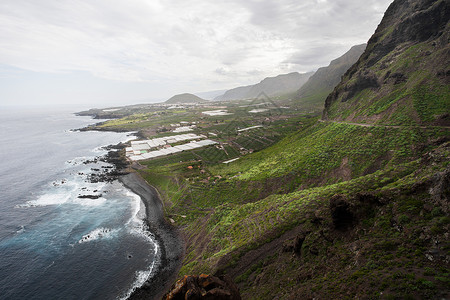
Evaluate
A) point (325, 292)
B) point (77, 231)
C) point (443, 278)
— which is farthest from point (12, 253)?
point (443, 278)

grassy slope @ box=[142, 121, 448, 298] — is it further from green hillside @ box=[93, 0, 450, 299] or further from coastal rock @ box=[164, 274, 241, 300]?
coastal rock @ box=[164, 274, 241, 300]

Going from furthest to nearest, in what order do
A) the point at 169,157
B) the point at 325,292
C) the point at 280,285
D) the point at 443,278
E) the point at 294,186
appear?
the point at 169,157
the point at 294,186
the point at 280,285
the point at 325,292
the point at 443,278

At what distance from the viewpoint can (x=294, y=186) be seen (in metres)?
55.9

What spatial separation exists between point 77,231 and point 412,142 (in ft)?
312

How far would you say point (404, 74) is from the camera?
70562 mm

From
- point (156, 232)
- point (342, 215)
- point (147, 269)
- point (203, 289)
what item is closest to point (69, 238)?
point (156, 232)

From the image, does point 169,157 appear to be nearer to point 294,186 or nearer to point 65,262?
point 65,262

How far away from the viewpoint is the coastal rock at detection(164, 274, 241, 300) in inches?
770

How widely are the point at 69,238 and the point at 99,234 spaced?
26.6 feet

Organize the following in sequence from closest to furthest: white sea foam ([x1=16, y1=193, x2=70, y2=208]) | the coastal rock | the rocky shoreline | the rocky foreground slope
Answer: the coastal rock, the rocky foreground slope, the rocky shoreline, white sea foam ([x1=16, y1=193, x2=70, y2=208])

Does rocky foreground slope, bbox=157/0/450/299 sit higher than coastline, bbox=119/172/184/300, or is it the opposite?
rocky foreground slope, bbox=157/0/450/299

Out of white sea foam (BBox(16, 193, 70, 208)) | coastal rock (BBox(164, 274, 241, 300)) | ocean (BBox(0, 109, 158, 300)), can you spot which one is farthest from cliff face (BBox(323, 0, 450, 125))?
white sea foam (BBox(16, 193, 70, 208))

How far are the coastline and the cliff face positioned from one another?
2865 inches

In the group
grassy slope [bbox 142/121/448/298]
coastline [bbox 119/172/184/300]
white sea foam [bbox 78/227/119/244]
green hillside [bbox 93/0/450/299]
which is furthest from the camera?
white sea foam [bbox 78/227/119/244]
